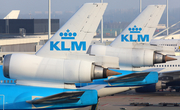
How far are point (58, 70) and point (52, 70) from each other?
1.22ft

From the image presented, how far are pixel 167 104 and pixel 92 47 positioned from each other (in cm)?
1116

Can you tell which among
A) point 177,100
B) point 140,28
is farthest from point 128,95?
point 140,28

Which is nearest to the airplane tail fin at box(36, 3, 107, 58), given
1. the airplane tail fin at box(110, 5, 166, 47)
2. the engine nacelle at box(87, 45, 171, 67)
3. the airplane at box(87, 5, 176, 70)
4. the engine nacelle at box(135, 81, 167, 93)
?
the airplane at box(87, 5, 176, 70)

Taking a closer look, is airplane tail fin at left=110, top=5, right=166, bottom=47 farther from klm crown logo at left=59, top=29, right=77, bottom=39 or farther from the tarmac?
klm crown logo at left=59, top=29, right=77, bottom=39

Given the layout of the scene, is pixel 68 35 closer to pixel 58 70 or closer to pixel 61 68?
pixel 61 68

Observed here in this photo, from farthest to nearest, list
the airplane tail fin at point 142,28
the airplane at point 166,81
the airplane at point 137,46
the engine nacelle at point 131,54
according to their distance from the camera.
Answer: the airplane at point 166,81
the airplane tail fin at point 142,28
the airplane at point 137,46
the engine nacelle at point 131,54

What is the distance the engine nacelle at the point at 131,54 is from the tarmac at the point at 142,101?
17.0ft

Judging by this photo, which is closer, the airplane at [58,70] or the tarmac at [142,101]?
the airplane at [58,70]

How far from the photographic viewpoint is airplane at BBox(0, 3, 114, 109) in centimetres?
1881

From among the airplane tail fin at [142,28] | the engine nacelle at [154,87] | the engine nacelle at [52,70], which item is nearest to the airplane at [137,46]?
the airplane tail fin at [142,28]

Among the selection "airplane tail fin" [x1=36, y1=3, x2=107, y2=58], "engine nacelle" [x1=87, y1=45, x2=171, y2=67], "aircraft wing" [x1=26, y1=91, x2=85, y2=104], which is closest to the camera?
"aircraft wing" [x1=26, y1=91, x2=85, y2=104]

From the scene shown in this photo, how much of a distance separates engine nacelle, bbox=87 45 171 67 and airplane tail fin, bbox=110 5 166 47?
101cm

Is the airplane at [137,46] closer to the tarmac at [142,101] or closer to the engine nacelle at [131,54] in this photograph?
the engine nacelle at [131,54]

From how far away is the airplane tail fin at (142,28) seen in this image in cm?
3288
